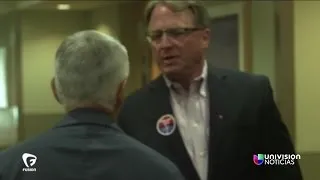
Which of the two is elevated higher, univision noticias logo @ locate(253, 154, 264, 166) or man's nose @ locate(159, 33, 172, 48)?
man's nose @ locate(159, 33, 172, 48)

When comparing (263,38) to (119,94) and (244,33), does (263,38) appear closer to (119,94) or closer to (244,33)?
(244,33)

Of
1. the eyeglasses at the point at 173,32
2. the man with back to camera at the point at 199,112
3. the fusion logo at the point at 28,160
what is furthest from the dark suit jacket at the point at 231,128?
the fusion logo at the point at 28,160

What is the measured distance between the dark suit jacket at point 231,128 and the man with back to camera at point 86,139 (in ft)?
1.25

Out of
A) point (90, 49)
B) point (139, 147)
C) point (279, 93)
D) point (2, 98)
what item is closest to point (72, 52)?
point (90, 49)

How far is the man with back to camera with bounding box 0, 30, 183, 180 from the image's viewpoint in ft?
3.88

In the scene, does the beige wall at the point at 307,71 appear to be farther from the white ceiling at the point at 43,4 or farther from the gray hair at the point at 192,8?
the gray hair at the point at 192,8

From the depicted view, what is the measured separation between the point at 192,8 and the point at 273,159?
434mm

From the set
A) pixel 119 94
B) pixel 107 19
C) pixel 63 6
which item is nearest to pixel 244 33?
pixel 107 19

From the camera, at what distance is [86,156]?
1.19m

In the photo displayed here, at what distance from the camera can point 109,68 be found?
3.95 feet

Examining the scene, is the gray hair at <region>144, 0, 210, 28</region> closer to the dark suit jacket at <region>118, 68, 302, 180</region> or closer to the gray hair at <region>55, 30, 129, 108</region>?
the dark suit jacket at <region>118, 68, 302, 180</region>

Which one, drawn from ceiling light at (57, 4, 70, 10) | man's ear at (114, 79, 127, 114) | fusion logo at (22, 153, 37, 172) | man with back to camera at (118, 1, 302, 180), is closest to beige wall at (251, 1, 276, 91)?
ceiling light at (57, 4, 70, 10)

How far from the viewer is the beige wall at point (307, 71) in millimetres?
3021

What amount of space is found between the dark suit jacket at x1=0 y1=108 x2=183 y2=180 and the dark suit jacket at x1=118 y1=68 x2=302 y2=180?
378 millimetres
